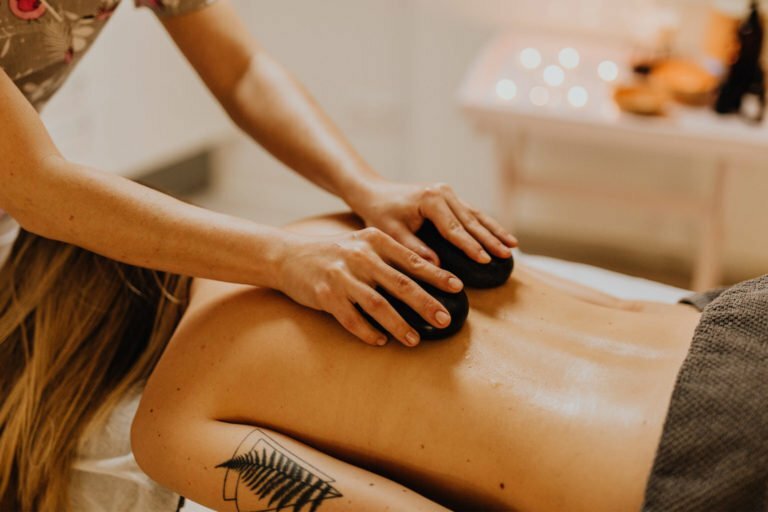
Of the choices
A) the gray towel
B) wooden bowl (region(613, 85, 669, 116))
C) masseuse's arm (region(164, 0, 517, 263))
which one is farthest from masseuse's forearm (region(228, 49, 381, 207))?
wooden bowl (region(613, 85, 669, 116))

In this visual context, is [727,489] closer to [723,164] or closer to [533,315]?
[533,315]

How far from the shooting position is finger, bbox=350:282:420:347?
3.08 ft

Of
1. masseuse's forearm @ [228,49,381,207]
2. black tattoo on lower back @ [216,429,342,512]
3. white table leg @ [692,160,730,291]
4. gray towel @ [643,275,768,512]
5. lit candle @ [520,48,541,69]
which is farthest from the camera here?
lit candle @ [520,48,541,69]

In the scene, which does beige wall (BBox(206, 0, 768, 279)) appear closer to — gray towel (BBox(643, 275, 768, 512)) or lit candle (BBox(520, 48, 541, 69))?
lit candle (BBox(520, 48, 541, 69))

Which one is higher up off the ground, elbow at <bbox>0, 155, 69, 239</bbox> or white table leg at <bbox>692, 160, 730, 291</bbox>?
elbow at <bbox>0, 155, 69, 239</bbox>

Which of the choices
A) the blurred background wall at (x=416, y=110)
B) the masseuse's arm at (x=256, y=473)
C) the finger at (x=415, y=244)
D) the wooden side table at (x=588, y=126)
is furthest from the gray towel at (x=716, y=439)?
the blurred background wall at (x=416, y=110)

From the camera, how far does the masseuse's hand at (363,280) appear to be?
94cm

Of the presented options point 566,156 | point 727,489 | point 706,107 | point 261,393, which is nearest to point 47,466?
point 261,393

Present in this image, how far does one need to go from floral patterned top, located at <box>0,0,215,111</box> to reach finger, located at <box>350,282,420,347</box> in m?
0.62

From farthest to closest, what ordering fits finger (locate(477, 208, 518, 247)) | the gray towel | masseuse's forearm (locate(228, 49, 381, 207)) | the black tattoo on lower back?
masseuse's forearm (locate(228, 49, 381, 207))
finger (locate(477, 208, 518, 247))
the black tattoo on lower back
the gray towel

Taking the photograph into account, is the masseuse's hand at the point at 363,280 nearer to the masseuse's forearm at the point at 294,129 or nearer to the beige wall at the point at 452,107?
the masseuse's forearm at the point at 294,129

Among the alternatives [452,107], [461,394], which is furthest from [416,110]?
[461,394]

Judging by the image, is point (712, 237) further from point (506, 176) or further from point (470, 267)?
point (470, 267)

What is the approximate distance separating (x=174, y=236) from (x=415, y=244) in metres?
0.31
